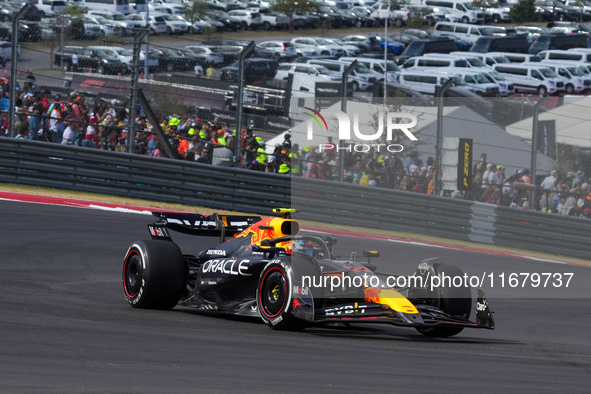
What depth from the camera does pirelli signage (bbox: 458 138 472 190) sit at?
1562 centimetres

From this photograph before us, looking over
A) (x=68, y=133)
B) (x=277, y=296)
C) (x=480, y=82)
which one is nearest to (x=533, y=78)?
(x=480, y=82)

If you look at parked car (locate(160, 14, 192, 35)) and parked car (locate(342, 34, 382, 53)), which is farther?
parked car (locate(160, 14, 192, 35))

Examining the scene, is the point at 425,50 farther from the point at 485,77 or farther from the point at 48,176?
the point at 48,176

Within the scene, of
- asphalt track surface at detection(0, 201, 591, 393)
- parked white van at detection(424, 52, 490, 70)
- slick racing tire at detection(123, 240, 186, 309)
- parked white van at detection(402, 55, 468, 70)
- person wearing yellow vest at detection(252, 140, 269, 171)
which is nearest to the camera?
asphalt track surface at detection(0, 201, 591, 393)

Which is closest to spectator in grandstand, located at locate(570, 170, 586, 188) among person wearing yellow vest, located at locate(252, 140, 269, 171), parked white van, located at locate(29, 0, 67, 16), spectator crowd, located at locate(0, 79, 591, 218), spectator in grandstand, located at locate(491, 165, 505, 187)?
spectator crowd, located at locate(0, 79, 591, 218)

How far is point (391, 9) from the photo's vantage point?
6328cm

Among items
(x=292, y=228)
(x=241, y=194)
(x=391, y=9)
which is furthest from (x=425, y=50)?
(x=292, y=228)

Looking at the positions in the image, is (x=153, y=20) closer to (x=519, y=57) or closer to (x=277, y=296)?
(x=519, y=57)

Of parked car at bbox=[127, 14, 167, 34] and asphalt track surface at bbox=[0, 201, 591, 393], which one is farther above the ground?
parked car at bbox=[127, 14, 167, 34]

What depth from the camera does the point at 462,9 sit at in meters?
66.6

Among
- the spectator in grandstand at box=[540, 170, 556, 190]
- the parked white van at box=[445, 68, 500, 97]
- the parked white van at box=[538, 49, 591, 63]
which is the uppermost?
the parked white van at box=[538, 49, 591, 63]

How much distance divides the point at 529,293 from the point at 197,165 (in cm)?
681

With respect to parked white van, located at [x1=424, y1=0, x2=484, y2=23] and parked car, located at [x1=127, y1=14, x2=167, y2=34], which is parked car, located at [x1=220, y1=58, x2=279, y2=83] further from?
parked white van, located at [x1=424, y1=0, x2=484, y2=23]

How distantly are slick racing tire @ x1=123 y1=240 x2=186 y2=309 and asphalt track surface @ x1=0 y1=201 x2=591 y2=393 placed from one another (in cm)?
19
